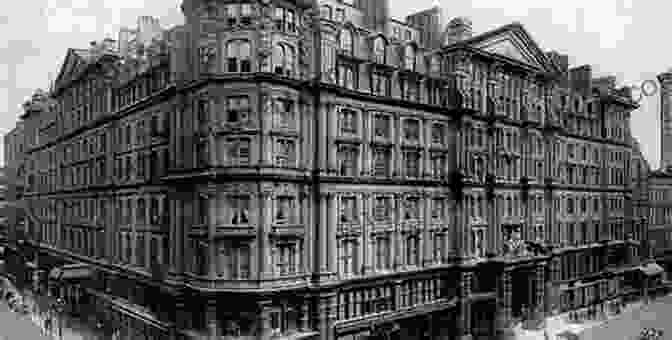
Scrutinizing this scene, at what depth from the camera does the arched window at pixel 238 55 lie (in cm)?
3447

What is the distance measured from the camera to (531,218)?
57.1 metres

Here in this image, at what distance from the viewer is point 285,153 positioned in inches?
1400

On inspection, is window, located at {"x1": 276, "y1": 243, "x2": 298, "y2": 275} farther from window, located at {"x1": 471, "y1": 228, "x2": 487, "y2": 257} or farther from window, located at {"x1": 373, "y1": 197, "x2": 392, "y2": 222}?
window, located at {"x1": 471, "y1": 228, "x2": 487, "y2": 257}

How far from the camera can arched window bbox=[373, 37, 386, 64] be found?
138 ft

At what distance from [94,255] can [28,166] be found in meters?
36.1

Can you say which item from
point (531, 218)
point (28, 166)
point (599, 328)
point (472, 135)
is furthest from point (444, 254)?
point (28, 166)

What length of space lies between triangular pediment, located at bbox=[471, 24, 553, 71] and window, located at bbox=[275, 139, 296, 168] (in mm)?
23513

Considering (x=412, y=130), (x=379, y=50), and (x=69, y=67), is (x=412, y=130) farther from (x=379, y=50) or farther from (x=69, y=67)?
(x=69, y=67)

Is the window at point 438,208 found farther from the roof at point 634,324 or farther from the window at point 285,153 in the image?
the roof at point 634,324

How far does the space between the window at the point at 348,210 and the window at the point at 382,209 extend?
2.31 meters

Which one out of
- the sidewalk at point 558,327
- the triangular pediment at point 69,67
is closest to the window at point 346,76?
the sidewalk at point 558,327

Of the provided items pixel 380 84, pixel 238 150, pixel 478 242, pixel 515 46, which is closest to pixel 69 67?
pixel 238 150

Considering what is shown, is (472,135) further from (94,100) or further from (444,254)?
(94,100)

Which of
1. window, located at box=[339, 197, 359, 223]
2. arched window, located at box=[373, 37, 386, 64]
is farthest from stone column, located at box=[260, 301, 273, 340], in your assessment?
arched window, located at box=[373, 37, 386, 64]
